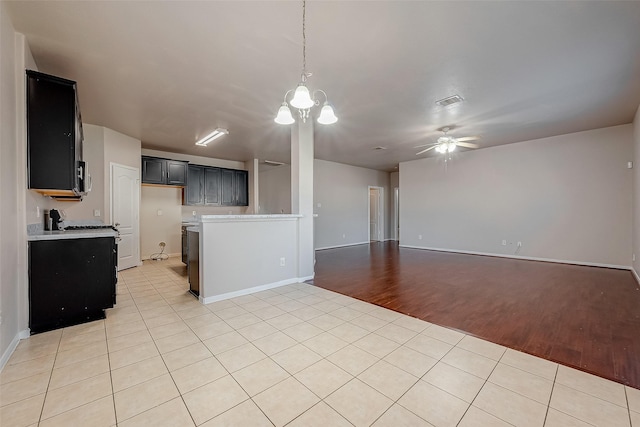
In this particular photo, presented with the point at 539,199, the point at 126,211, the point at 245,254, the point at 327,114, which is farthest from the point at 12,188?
the point at 539,199

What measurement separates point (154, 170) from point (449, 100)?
20.1 feet

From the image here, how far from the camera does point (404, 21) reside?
2098 mm

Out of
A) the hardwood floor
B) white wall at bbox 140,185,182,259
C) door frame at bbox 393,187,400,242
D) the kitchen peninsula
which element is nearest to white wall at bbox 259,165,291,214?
white wall at bbox 140,185,182,259

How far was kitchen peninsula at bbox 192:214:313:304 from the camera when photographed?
3.27 m

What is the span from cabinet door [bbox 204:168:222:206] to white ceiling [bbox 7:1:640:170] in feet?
7.91

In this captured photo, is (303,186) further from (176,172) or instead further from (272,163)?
(272,163)

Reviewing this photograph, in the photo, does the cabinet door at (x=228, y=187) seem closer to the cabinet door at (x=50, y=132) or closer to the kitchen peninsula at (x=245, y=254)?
the kitchen peninsula at (x=245, y=254)

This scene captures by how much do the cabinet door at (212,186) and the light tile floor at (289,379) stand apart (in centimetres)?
456

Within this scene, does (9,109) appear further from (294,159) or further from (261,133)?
(261,133)

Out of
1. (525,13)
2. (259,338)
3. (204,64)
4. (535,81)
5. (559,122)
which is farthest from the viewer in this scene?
(559,122)

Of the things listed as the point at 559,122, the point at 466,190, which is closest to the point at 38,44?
the point at 559,122

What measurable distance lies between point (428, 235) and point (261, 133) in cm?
556

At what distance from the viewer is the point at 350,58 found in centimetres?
259

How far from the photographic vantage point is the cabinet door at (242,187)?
24.5ft
